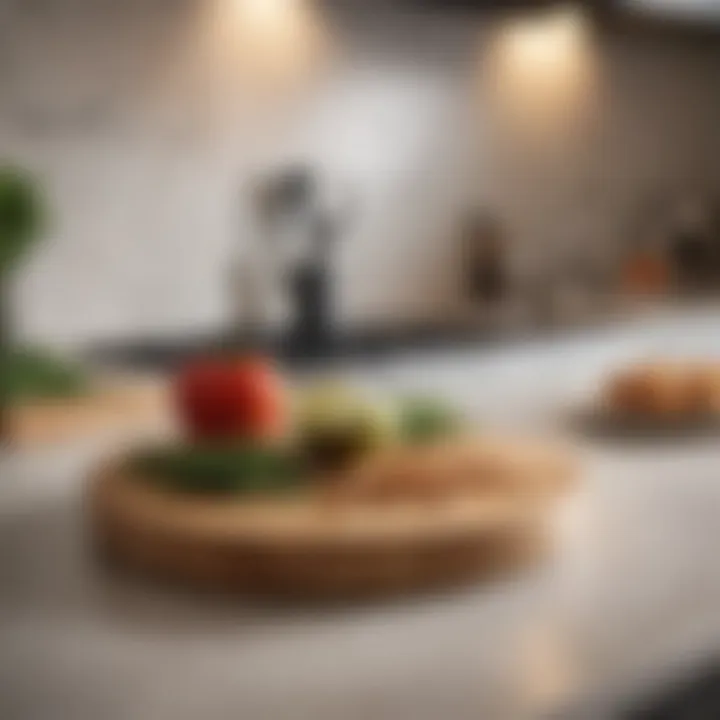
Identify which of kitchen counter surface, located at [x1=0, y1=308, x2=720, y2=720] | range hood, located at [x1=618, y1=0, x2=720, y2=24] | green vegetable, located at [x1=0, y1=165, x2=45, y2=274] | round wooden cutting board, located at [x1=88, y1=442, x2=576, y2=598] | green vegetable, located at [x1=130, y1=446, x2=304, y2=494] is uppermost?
range hood, located at [x1=618, y1=0, x2=720, y2=24]

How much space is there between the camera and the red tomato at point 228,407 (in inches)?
37.9

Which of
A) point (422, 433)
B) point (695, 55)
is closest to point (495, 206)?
point (695, 55)

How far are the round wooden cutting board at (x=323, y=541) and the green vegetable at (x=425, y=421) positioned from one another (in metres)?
0.18

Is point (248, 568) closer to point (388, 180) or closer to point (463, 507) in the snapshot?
point (463, 507)

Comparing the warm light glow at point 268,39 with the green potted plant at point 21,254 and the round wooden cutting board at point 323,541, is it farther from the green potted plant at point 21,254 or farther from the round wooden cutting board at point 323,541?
the round wooden cutting board at point 323,541

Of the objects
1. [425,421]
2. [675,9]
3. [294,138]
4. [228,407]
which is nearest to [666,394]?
[425,421]

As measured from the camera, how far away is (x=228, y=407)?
96cm

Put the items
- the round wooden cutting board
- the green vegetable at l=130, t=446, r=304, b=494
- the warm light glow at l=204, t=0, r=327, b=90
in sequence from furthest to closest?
the warm light glow at l=204, t=0, r=327, b=90 < the green vegetable at l=130, t=446, r=304, b=494 < the round wooden cutting board

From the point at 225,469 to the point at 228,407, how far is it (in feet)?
0.27

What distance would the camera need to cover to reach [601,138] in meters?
2.76

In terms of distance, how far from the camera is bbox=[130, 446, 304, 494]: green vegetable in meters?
0.88

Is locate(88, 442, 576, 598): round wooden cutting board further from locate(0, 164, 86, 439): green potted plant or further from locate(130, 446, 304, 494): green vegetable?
locate(0, 164, 86, 439): green potted plant

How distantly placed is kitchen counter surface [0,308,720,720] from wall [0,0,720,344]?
103 centimetres

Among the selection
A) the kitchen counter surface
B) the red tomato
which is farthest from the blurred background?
the red tomato
